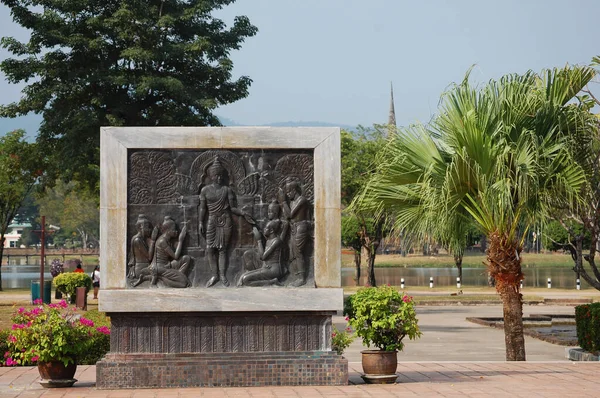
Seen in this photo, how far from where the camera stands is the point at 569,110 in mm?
16375

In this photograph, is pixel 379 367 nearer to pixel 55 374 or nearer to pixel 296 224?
pixel 296 224

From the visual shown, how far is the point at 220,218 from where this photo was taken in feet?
41.3

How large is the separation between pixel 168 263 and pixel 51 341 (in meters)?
1.72

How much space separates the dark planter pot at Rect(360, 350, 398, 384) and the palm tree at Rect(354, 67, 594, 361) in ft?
11.0

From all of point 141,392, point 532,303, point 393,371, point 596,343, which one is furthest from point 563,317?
point 141,392

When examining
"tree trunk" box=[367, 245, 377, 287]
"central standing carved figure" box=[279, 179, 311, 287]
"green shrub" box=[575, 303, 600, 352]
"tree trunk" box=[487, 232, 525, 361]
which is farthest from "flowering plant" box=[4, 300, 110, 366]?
"tree trunk" box=[367, 245, 377, 287]

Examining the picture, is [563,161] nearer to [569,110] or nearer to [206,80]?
[569,110]

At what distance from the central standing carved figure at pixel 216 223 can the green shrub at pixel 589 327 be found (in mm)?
8129

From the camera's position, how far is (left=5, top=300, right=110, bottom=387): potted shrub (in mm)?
12383

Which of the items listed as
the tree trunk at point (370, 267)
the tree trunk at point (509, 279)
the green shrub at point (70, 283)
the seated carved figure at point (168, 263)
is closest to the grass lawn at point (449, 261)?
the tree trunk at point (370, 267)

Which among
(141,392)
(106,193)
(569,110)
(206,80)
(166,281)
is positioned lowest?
(141,392)

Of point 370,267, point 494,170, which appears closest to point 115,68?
point 494,170

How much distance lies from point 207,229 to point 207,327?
1.23 meters

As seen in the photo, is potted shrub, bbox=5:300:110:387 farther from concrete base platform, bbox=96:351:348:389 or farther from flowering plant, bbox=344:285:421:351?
flowering plant, bbox=344:285:421:351
